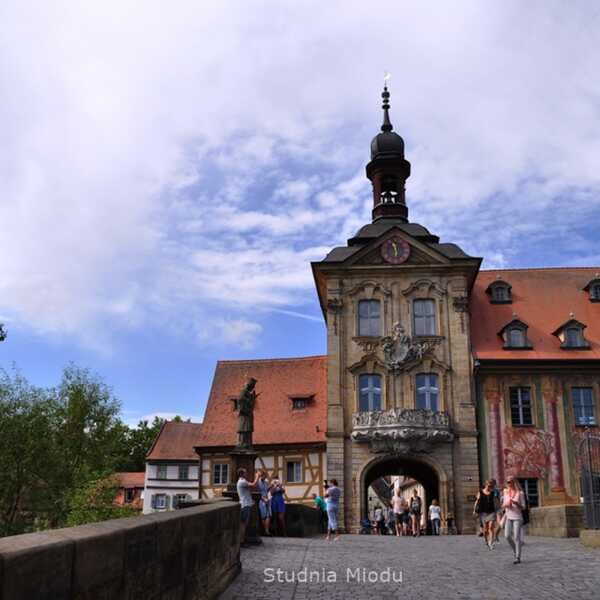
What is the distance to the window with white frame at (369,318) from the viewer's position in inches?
1276

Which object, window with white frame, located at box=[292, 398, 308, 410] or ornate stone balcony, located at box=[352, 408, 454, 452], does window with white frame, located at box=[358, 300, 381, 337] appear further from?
window with white frame, located at box=[292, 398, 308, 410]

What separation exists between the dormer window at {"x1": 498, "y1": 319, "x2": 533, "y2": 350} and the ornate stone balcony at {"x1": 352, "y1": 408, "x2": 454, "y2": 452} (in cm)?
443

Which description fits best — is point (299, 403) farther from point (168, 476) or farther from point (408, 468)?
point (168, 476)

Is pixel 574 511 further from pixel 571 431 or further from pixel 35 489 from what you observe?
pixel 35 489

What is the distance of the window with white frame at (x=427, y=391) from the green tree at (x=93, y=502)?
17.5m

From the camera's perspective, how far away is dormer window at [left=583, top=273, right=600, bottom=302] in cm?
3484

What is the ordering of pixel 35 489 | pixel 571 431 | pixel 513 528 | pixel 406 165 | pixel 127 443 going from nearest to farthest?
pixel 513 528, pixel 571 431, pixel 406 165, pixel 35 489, pixel 127 443

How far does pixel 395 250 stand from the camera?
33188 mm

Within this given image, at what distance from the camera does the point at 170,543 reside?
6.21 metres

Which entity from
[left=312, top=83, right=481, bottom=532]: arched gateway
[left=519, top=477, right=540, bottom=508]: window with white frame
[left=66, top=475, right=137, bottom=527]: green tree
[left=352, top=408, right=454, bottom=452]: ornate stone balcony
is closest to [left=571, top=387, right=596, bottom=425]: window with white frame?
[left=519, top=477, right=540, bottom=508]: window with white frame

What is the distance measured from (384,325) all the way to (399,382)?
2587 mm

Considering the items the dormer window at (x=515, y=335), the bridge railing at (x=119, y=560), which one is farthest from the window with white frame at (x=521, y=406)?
the bridge railing at (x=119, y=560)

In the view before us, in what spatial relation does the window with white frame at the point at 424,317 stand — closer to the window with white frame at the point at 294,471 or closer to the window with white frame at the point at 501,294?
the window with white frame at the point at 501,294

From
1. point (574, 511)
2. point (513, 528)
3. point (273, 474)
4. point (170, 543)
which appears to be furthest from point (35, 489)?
point (170, 543)
